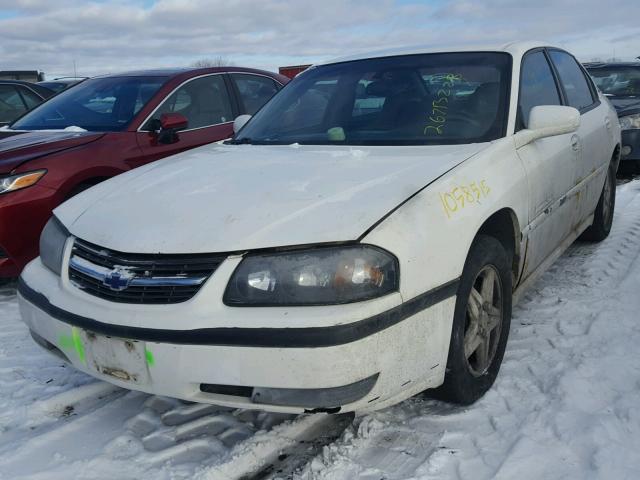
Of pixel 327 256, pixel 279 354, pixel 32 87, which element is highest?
pixel 32 87

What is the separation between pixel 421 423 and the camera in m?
2.52

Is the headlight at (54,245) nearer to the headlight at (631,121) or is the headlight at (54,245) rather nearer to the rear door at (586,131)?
the rear door at (586,131)

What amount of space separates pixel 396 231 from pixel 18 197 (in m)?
2.85

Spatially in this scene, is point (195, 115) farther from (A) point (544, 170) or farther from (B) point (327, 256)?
(B) point (327, 256)

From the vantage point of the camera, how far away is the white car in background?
200 cm

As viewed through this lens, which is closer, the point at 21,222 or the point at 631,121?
the point at 21,222

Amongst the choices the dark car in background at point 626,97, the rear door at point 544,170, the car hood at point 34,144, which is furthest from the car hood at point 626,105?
the car hood at point 34,144

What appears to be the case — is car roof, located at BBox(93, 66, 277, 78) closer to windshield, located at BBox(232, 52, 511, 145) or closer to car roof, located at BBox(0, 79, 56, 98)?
windshield, located at BBox(232, 52, 511, 145)

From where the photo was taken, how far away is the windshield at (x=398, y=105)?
306 centimetres

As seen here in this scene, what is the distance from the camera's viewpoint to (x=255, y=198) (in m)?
2.35

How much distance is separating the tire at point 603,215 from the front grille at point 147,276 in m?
3.62

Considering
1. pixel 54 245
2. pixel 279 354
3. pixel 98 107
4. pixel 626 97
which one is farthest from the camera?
pixel 626 97

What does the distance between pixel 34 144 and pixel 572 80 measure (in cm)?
379

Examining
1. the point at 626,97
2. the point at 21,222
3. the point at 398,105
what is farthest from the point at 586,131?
the point at 626,97
